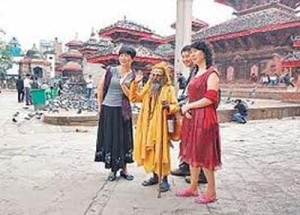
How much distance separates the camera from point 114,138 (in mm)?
4633

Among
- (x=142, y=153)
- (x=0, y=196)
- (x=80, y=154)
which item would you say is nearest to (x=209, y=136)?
(x=142, y=153)

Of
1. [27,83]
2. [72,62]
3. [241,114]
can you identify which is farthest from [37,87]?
[72,62]

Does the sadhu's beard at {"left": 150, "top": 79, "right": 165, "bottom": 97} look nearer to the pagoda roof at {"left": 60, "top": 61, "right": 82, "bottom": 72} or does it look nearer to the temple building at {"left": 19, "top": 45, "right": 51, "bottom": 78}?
the pagoda roof at {"left": 60, "top": 61, "right": 82, "bottom": 72}

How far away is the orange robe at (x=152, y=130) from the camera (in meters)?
4.20

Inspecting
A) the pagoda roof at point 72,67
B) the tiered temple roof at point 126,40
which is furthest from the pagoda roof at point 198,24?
the pagoda roof at point 72,67

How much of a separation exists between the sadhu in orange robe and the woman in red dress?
30 cm

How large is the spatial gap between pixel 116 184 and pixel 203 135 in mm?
1314

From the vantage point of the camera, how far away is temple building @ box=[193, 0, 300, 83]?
78.1ft

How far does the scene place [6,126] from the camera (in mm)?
10625

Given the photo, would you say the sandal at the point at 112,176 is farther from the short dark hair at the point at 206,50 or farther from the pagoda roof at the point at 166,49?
the pagoda roof at the point at 166,49

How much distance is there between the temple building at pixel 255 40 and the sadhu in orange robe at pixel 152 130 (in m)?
19.4

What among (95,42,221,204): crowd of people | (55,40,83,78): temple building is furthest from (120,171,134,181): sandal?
(55,40,83,78): temple building

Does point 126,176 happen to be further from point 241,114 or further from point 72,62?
point 72,62

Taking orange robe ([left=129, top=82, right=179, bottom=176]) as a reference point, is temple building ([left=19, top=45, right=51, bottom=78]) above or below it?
above
